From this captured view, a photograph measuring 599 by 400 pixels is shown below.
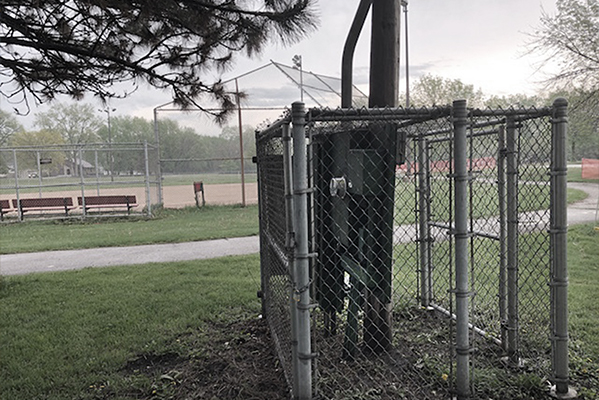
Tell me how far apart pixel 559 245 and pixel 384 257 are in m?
1.22

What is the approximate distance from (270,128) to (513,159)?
195 cm

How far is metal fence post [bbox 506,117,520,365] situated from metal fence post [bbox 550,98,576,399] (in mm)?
394

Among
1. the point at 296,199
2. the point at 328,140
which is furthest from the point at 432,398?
the point at 328,140

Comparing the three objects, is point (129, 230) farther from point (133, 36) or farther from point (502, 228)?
point (502, 228)

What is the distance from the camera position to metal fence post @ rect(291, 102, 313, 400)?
9.04 ft

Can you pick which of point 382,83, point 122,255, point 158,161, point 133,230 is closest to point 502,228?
point 382,83

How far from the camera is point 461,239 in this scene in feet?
9.68

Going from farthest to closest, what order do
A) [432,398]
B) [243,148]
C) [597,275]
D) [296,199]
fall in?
1. [243,148]
2. [597,275]
3. [432,398]
4. [296,199]

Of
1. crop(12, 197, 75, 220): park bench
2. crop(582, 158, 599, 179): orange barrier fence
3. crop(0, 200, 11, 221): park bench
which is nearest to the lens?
crop(12, 197, 75, 220): park bench

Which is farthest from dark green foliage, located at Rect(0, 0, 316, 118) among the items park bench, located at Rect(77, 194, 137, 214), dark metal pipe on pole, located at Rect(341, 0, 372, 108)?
park bench, located at Rect(77, 194, 137, 214)

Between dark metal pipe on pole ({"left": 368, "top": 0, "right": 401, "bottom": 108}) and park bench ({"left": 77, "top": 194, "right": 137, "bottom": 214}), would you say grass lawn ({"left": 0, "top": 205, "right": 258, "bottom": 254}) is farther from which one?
dark metal pipe on pole ({"left": 368, "top": 0, "right": 401, "bottom": 108})

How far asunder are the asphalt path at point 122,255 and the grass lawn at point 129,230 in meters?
0.56

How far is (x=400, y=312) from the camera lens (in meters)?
5.04

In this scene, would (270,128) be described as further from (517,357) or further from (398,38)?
(517,357)
